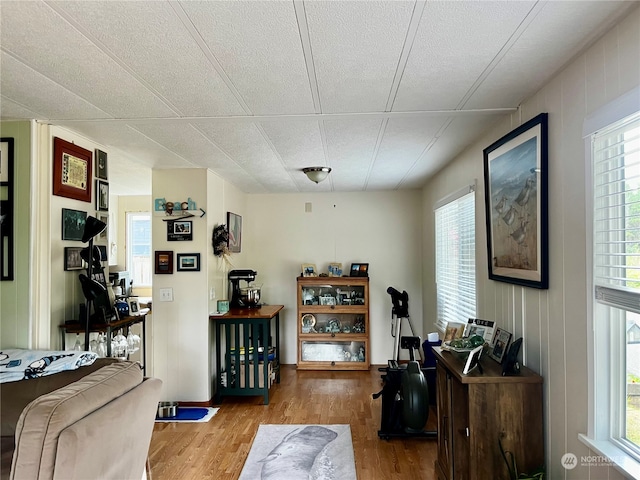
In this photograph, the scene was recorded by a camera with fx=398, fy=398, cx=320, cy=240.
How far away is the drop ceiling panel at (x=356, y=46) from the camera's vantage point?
1401 millimetres

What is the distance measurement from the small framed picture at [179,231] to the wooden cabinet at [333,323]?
1770 mm

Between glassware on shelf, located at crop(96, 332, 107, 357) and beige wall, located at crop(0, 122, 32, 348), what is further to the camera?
glassware on shelf, located at crop(96, 332, 107, 357)

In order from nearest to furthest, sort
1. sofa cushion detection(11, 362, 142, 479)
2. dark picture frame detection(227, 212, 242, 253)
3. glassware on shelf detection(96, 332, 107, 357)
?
sofa cushion detection(11, 362, 142, 479), glassware on shelf detection(96, 332, 107, 357), dark picture frame detection(227, 212, 242, 253)

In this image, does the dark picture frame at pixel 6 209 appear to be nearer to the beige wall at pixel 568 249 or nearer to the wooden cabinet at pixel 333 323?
the beige wall at pixel 568 249

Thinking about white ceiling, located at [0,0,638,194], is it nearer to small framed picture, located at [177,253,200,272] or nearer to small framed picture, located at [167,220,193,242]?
small framed picture, located at [167,220,193,242]

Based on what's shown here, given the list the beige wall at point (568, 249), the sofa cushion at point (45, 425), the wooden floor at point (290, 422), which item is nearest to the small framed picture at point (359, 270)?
the wooden floor at point (290, 422)

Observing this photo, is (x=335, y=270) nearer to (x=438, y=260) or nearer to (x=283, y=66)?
(x=438, y=260)

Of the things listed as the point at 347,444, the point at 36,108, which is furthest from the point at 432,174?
the point at 36,108

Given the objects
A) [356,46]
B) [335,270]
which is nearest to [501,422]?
[356,46]

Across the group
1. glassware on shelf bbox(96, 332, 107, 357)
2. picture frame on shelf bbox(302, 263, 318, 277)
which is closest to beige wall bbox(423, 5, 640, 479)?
glassware on shelf bbox(96, 332, 107, 357)

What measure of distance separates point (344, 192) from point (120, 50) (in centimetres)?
415

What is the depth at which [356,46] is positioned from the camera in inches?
64.5

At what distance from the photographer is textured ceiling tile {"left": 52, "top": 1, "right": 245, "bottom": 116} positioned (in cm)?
140

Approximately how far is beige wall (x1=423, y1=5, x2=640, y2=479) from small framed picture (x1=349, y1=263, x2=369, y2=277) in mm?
3136
